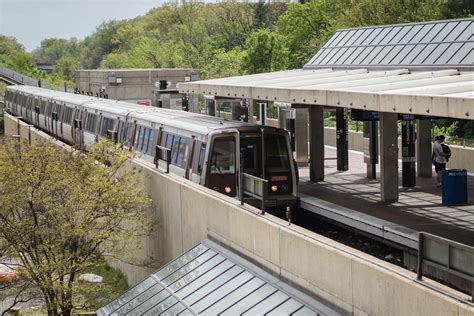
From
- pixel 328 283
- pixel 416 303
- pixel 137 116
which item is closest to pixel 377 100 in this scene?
pixel 328 283

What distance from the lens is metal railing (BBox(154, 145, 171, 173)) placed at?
2333cm

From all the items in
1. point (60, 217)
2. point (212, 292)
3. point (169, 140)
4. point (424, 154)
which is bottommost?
point (212, 292)

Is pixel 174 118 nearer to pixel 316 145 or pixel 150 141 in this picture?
pixel 150 141

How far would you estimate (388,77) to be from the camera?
73.9 ft

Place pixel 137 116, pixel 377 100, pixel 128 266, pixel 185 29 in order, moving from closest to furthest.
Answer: pixel 377 100, pixel 128 266, pixel 137 116, pixel 185 29

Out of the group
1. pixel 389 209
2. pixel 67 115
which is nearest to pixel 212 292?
pixel 389 209

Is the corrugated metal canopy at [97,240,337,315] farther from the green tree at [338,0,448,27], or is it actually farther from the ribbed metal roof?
the green tree at [338,0,448,27]

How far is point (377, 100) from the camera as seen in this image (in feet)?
59.5

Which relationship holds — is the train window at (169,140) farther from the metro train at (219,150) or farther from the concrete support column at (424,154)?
the concrete support column at (424,154)

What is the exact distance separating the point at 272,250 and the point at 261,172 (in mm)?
7909

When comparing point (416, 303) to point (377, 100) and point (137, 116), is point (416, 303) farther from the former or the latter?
point (137, 116)

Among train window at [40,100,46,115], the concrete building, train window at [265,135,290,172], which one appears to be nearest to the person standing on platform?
train window at [265,135,290,172]

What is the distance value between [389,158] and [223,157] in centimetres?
433

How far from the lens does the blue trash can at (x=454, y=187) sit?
877 inches
